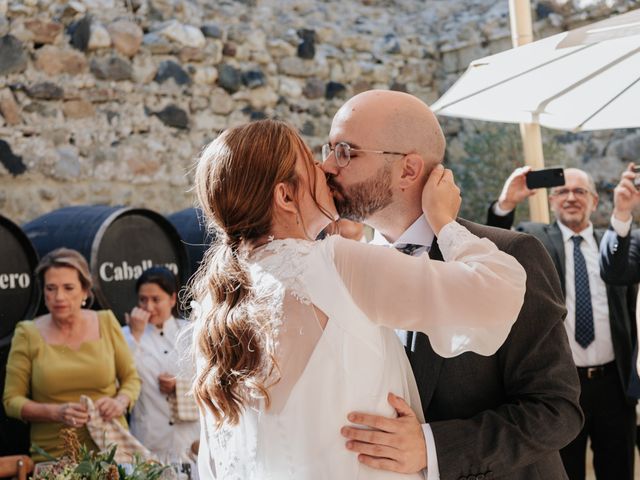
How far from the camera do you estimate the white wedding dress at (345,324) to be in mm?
1596

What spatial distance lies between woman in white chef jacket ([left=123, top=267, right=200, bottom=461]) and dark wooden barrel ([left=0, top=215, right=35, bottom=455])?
535 mm

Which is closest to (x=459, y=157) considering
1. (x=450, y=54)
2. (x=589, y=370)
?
(x=450, y=54)

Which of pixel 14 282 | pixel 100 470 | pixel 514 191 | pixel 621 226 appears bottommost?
pixel 100 470

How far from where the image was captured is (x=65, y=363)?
4.11 metres

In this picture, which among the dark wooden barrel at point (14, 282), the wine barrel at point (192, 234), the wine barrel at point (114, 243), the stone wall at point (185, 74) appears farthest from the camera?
the stone wall at point (185, 74)

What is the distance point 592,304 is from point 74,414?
276 centimetres

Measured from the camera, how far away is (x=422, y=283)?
62.6 inches

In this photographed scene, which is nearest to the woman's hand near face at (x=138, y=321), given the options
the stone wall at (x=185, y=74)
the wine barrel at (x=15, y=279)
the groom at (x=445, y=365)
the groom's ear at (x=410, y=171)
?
the wine barrel at (x=15, y=279)

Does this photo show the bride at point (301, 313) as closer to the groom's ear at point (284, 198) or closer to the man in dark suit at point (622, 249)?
the groom's ear at point (284, 198)

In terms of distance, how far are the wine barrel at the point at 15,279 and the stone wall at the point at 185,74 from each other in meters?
1.20

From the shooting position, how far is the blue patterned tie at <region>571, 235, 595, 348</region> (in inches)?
A: 181

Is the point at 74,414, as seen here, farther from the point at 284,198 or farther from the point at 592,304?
the point at 592,304

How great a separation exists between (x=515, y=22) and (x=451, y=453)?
2733mm

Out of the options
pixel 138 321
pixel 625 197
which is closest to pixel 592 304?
pixel 625 197
